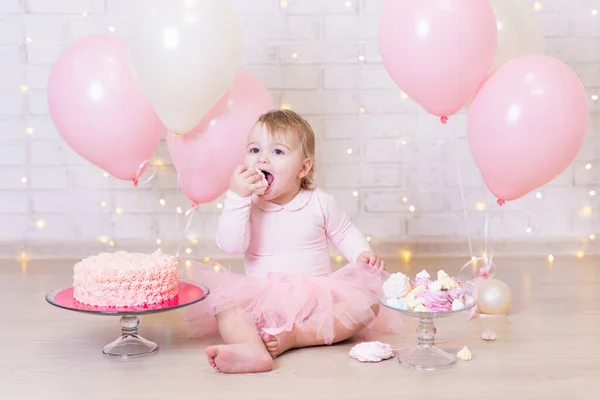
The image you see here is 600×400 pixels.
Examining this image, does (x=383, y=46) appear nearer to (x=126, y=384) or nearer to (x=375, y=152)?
(x=375, y=152)

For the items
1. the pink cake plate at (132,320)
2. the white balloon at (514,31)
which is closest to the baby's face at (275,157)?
the pink cake plate at (132,320)

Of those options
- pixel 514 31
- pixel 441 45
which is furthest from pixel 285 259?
pixel 514 31

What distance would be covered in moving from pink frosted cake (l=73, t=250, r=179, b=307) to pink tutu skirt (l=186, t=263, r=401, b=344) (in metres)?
0.17

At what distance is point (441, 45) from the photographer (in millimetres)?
2240

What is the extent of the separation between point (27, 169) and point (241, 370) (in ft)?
→ 5.79

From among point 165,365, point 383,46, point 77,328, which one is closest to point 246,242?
point 165,365

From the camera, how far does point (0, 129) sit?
3.25 m

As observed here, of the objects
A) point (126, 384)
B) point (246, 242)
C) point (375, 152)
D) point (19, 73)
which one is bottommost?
point (126, 384)

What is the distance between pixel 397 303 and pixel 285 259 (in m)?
0.40

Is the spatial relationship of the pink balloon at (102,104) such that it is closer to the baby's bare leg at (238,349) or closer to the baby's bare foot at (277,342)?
the baby's bare leg at (238,349)

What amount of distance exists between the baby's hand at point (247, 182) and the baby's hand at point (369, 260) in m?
0.34

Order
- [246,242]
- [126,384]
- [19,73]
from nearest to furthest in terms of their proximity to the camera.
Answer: [126,384], [246,242], [19,73]

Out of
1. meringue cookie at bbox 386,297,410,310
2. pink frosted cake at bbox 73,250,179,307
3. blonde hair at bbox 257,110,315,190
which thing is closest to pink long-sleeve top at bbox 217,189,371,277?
blonde hair at bbox 257,110,315,190

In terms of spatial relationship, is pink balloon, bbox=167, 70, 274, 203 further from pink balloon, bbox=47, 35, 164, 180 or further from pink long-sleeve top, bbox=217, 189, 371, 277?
pink long-sleeve top, bbox=217, 189, 371, 277
